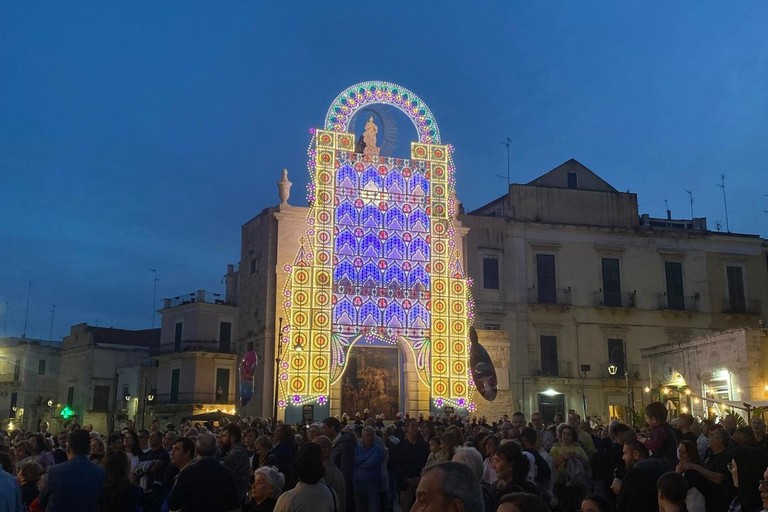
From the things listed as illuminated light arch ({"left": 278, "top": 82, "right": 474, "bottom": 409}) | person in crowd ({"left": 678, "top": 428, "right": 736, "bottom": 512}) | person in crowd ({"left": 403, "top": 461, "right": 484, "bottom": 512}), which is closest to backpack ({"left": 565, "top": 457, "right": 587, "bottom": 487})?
person in crowd ({"left": 678, "top": 428, "right": 736, "bottom": 512})

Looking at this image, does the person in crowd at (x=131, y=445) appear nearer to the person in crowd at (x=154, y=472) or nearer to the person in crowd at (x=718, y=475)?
the person in crowd at (x=154, y=472)

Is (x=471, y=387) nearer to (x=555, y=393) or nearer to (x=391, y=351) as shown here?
(x=391, y=351)

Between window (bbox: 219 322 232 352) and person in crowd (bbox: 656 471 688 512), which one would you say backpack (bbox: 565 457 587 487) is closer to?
person in crowd (bbox: 656 471 688 512)

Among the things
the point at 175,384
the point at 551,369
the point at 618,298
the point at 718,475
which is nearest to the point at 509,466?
the point at 718,475

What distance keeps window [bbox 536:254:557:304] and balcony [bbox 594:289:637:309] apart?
192 cm

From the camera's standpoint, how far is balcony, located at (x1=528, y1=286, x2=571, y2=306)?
32.8 metres

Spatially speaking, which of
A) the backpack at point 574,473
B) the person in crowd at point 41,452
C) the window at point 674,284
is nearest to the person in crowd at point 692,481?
the backpack at point 574,473

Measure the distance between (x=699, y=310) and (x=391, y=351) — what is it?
14694 millimetres

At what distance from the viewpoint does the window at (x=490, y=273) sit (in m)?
32.6

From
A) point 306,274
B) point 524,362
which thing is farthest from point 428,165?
point 524,362

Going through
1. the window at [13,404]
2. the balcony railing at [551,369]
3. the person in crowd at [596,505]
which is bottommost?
the person in crowd at [596,505]

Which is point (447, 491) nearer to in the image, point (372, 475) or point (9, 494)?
point (9, 494)

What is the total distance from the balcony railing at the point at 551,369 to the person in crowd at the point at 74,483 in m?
27.1

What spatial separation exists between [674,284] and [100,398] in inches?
1252
